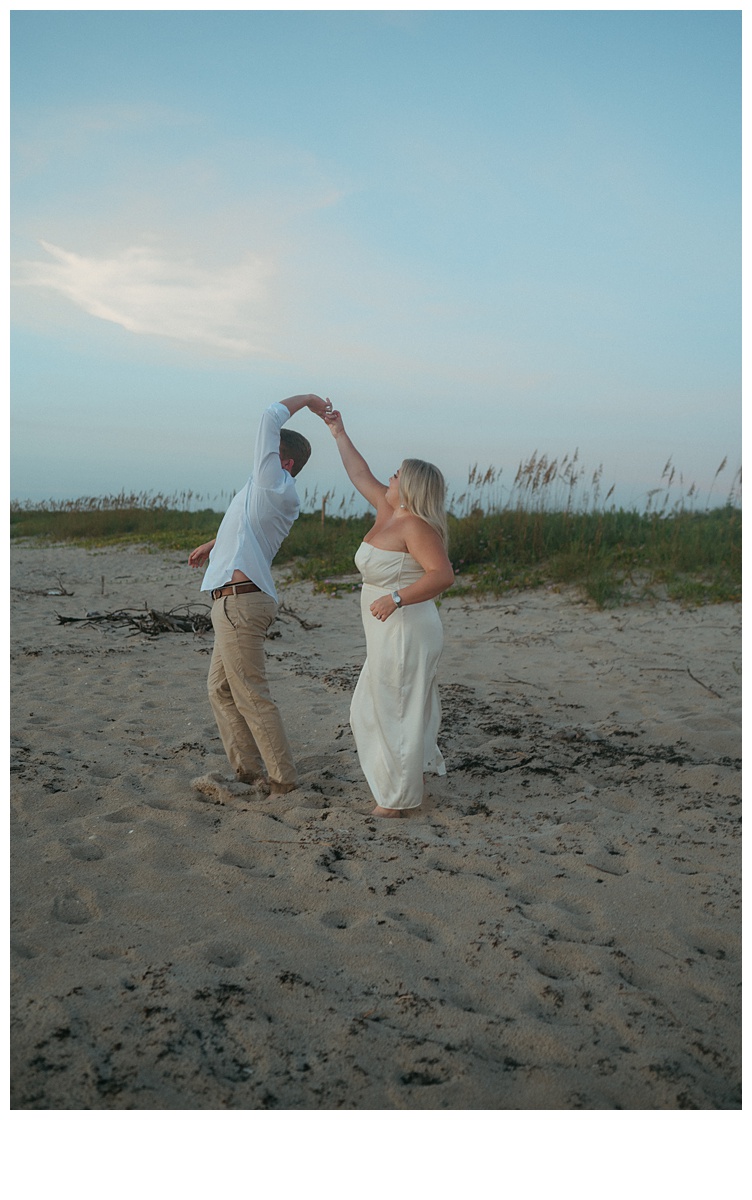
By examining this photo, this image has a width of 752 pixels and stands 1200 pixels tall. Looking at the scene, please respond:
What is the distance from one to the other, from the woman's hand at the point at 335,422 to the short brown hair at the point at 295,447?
24cm

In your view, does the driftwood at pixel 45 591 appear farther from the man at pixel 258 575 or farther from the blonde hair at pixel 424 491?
the blonde hair at pixel 424 491

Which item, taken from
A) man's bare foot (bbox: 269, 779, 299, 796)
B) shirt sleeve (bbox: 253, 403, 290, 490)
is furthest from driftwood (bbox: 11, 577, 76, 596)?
shirt sleeve (bbox: 253, 403, 290, 490)

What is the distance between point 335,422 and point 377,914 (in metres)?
2.74

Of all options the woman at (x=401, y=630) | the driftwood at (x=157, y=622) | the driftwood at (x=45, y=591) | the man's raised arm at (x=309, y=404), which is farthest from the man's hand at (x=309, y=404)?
the driftwood at (x=45, y=591)

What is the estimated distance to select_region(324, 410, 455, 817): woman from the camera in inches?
162

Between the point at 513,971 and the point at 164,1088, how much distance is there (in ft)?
4.12

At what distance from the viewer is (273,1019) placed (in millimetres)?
2506

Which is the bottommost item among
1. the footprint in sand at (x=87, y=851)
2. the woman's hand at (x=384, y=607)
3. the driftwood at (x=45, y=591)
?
the footprint in sand at (x=87, y=851)

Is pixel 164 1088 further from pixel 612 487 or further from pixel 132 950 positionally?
pixel 612 487

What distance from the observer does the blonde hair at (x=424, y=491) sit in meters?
4.12

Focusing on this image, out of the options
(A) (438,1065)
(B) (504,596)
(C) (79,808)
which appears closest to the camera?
(A) (438,1065)

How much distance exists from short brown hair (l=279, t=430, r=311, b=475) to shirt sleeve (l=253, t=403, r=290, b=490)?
0.12 meters

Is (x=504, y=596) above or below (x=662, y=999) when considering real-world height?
above

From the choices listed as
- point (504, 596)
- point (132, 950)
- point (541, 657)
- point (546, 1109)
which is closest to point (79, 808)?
point (132, 950)
